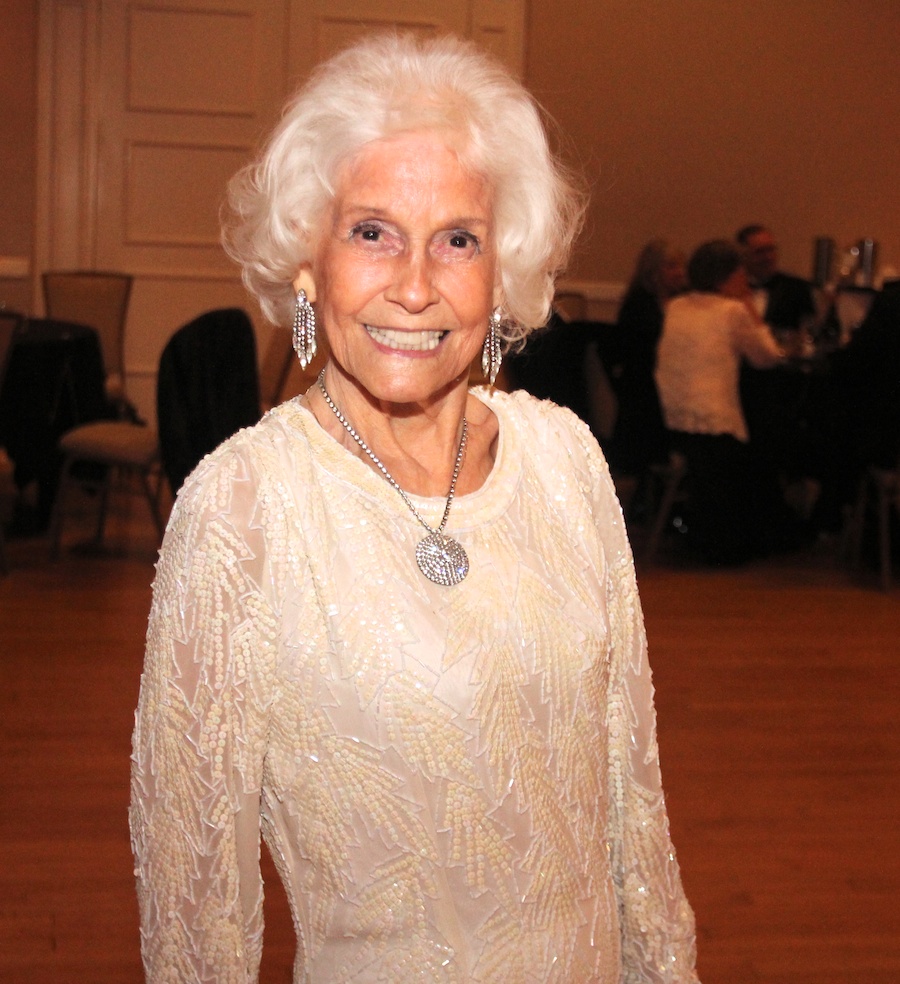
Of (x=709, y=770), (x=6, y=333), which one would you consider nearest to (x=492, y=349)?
(x=709, y=770)

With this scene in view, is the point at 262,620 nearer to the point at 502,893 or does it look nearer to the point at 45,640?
the point at 502,893

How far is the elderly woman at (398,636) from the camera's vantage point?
→ 1237 millimetres

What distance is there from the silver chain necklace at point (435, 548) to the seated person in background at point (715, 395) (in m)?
4.60

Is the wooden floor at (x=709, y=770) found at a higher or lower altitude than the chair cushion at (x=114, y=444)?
lower

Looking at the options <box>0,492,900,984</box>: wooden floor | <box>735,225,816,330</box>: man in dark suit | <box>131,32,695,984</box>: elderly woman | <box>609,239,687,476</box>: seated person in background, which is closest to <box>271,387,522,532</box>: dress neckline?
<box>131,32,695,984</box>: elderly woman

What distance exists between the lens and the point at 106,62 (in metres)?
7.48

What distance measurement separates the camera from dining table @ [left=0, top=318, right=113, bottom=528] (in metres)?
5.77

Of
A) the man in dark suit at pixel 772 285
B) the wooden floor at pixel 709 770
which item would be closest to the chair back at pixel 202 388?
the wooden floor at pixel 709 770

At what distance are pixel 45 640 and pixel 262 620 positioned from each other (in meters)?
3.48

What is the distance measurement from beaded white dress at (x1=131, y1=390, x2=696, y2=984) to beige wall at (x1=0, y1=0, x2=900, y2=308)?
660cm

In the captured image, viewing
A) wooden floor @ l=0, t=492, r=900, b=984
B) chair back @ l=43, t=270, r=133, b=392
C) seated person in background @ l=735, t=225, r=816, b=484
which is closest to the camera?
wooden floor @ l=0, t=492, r=900, b=984

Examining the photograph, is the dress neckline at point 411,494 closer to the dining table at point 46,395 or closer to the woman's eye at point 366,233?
the woman's eye at point 366,233

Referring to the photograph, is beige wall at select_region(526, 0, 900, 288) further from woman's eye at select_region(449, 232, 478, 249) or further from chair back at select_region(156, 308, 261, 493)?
woman's eye at select_region(449, 232, 478, 249)

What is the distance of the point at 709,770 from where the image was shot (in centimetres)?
361
